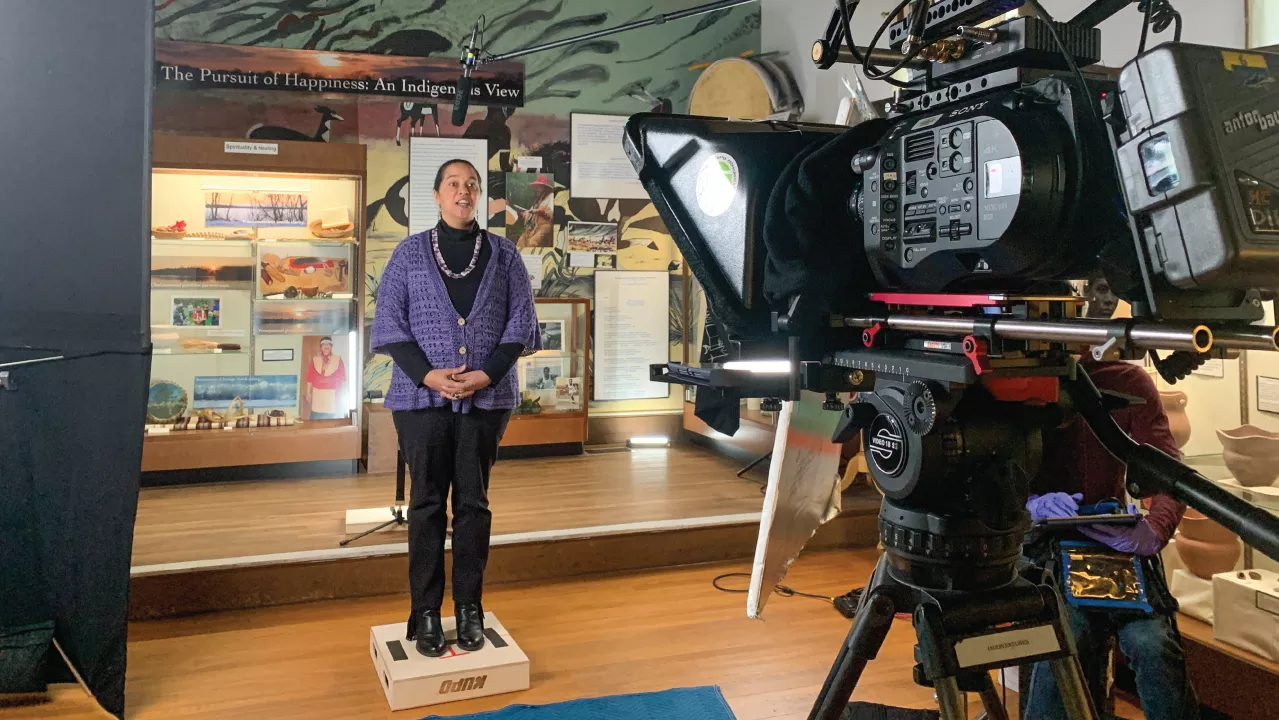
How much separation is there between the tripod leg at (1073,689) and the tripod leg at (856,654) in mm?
193

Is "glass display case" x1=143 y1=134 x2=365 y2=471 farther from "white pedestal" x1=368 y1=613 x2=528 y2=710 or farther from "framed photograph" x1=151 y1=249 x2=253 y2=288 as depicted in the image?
"white pedestal" x1=368 y1=613 x2=528 y2=710

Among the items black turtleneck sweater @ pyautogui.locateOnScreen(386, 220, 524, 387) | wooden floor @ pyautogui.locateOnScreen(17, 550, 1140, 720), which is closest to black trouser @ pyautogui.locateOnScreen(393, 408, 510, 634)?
black turtleneck sweater @ pyautogui.locateOnScreen(386, 220, 524, 387)

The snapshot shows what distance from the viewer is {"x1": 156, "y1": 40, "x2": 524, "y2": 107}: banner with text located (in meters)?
4.59

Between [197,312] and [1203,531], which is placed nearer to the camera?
[1203,531]

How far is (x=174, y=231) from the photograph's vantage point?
4.26 m

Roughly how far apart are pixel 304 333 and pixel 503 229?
131 centimetres

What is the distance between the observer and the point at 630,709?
87.3 inches

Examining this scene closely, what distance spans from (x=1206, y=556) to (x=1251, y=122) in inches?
73.5

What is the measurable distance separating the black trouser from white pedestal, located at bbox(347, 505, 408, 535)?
3.29 feet

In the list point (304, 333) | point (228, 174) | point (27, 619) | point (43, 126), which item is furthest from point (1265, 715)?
point (228, 174)

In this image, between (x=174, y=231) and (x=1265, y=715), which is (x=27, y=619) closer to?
(x=174, y=231)

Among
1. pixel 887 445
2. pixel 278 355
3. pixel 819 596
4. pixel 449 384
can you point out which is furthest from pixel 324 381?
pixel 887 445

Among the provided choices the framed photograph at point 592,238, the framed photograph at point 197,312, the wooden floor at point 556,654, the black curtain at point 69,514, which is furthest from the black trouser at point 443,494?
the framed photograph at point 592,238

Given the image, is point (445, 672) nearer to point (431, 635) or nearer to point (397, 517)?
point (431, 635)
